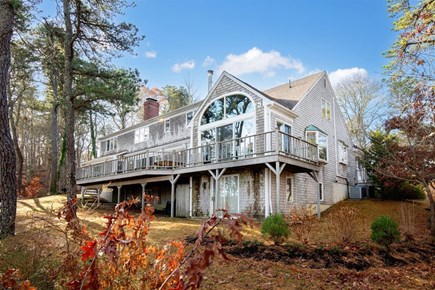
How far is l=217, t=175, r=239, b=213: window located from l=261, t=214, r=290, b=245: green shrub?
5.78 metres

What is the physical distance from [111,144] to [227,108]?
16719 mm

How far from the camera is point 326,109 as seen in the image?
18.7m

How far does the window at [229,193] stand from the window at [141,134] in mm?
11059

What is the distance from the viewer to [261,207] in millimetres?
Answer: 13367

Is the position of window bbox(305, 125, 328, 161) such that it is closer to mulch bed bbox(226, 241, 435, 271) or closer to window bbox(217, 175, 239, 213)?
window bbox(217, 175, 239, 213)

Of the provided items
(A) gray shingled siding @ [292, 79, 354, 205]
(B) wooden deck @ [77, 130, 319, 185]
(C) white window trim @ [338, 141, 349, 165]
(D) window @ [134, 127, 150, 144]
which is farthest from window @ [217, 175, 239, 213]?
(D) window @ [134, 127, 150, 144]

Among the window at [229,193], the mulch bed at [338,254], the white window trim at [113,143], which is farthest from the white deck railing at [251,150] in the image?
the white window trim at [113,143]

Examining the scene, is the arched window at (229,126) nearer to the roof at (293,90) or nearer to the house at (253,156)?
the house at (253,156)

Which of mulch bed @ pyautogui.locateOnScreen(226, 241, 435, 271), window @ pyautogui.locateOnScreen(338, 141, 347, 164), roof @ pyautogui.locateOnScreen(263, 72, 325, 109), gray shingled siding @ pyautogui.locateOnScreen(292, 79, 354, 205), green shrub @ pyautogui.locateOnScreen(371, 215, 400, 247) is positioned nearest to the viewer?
mulch bed @ pyautogui.locateOnScreen(226, 241, 435, 271)

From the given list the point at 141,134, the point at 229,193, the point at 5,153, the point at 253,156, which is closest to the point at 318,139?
the point at 253,156

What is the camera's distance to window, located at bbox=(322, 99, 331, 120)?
18.3 meters

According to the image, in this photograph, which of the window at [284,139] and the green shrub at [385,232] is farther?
the window at [284,139]

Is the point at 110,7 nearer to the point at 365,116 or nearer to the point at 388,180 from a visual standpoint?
the point at 388,180

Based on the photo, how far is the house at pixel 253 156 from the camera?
1349 centimetres
